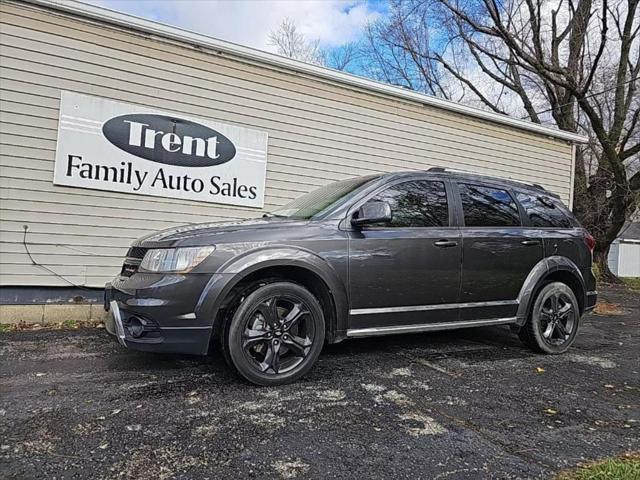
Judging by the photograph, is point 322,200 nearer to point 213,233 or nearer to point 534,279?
point 213,233

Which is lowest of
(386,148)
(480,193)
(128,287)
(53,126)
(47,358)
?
(47,358)

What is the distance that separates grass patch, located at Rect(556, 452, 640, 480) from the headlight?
2395 millimetres

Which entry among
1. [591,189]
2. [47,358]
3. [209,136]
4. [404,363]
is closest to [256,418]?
[404,363]

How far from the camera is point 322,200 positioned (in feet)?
13.1

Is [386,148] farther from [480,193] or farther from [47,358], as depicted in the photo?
[47,358]

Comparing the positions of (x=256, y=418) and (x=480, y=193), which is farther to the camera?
(x=480, y=193)

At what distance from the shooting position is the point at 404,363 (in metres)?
3.95

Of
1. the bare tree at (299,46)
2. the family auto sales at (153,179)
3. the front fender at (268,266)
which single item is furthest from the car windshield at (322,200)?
the bare tree at (299,46)

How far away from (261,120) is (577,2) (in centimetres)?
1512

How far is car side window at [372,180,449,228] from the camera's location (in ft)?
12.5

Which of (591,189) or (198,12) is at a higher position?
(198,12)

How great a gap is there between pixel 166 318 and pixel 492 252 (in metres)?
2.90

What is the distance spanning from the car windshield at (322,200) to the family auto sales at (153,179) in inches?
82.8

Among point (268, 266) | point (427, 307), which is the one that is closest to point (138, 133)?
point (268, 266)
